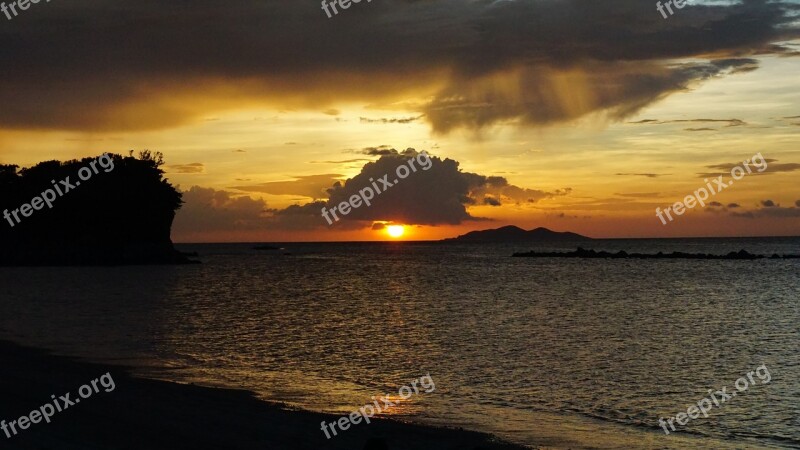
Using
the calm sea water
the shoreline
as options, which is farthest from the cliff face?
the shoreline

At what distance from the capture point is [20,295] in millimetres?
69750

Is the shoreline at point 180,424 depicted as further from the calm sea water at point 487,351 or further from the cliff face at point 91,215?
the cliff face at point 91,215

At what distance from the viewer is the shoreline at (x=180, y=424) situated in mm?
16062

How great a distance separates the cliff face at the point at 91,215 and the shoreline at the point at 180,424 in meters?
147

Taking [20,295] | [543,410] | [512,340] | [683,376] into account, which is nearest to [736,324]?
[512,340]

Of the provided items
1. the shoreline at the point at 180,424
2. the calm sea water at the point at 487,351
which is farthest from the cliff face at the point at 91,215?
the shoreline at the point at 180,424

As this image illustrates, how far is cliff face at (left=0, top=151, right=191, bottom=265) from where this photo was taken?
524 ft

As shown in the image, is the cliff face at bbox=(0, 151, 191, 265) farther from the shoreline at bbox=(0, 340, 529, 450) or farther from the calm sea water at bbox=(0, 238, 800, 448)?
the shoreline at bbox=(0, 340, 529, 450)

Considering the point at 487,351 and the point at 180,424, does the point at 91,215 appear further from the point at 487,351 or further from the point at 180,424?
the point at 180,424

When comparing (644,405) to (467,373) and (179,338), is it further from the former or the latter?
(179,338)

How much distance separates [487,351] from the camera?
1426 inches

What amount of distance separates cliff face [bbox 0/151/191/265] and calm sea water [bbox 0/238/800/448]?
9396 centimetres

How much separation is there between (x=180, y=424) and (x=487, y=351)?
20712 mm

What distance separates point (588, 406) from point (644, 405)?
1.90 meters
